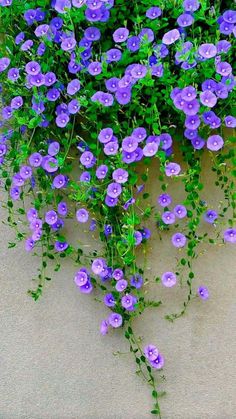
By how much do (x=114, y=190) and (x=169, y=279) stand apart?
454 millimetres

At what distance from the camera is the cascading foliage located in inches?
87.4

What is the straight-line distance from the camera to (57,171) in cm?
248

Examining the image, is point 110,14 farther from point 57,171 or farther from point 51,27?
point 57,171

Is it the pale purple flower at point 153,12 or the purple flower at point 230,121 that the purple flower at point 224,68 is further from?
the pale purple flower at point 153,12

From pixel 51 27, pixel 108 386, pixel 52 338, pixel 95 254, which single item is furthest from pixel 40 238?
pixel 51 27

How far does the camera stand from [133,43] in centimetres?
226

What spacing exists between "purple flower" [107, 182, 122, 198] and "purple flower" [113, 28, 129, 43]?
0.56 m

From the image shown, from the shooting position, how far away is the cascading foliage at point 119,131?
2.22 m

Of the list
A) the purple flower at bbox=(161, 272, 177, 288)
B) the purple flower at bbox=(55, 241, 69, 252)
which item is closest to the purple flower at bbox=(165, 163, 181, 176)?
the purple flower at bbox=(161, 272, 177, 288)

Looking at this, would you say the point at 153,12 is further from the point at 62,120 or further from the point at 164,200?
the point at 164,200

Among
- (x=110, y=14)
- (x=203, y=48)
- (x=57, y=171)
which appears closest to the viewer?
(x=203, y=48)

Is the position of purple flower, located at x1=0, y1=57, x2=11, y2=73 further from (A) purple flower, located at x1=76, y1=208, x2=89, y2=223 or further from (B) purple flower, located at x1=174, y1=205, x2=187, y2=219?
(B) purple flower, located at x1=174, y1=205, x2=187, y2=219

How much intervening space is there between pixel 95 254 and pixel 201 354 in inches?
24.1

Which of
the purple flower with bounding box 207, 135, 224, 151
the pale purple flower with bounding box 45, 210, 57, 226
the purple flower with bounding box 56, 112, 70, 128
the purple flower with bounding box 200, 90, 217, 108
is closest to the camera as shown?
the purple flower with bounding box 200, 90, 217, 108
